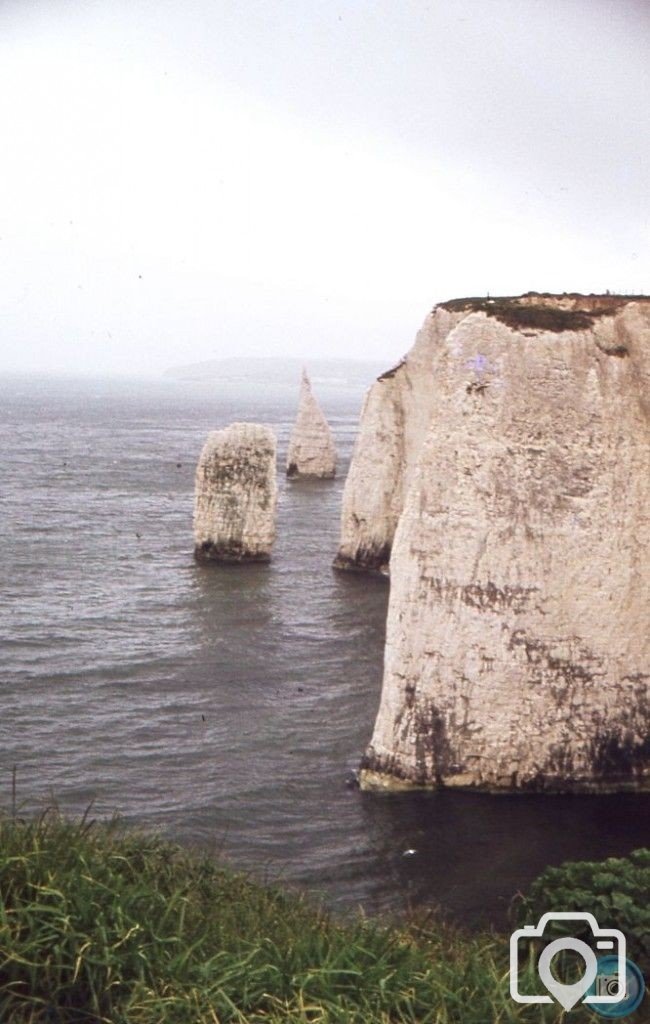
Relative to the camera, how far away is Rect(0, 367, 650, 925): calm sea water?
2022 cm

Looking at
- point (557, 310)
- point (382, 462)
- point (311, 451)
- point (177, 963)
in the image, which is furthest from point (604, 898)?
point (311, 451)

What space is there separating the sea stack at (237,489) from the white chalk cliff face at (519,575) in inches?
787

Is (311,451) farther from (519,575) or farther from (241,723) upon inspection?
(519,575)

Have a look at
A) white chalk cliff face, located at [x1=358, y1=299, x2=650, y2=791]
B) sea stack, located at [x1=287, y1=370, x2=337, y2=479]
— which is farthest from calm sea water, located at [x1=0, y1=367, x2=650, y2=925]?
sea stack, located at [x1=287, y1=370, x2=337, y2=479]

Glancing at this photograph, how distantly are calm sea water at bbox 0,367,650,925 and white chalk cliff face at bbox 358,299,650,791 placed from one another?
1.02 metres

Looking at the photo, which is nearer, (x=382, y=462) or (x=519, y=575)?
(x=519, y=575)

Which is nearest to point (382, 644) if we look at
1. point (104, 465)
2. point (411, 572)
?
point (411, 572)

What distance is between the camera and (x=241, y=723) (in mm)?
26562

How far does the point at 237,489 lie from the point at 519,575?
21275 mm

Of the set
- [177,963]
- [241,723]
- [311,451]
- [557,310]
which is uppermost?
[557,310]

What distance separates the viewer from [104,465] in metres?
78.7

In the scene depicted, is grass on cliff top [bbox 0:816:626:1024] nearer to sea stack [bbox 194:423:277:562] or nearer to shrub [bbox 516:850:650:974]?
shrub [bbox 516:850:650:974]

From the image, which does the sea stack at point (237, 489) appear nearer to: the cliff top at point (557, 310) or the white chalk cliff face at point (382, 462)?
the white chalk cliff face at point (382, 462)

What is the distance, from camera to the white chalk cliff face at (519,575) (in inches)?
855
